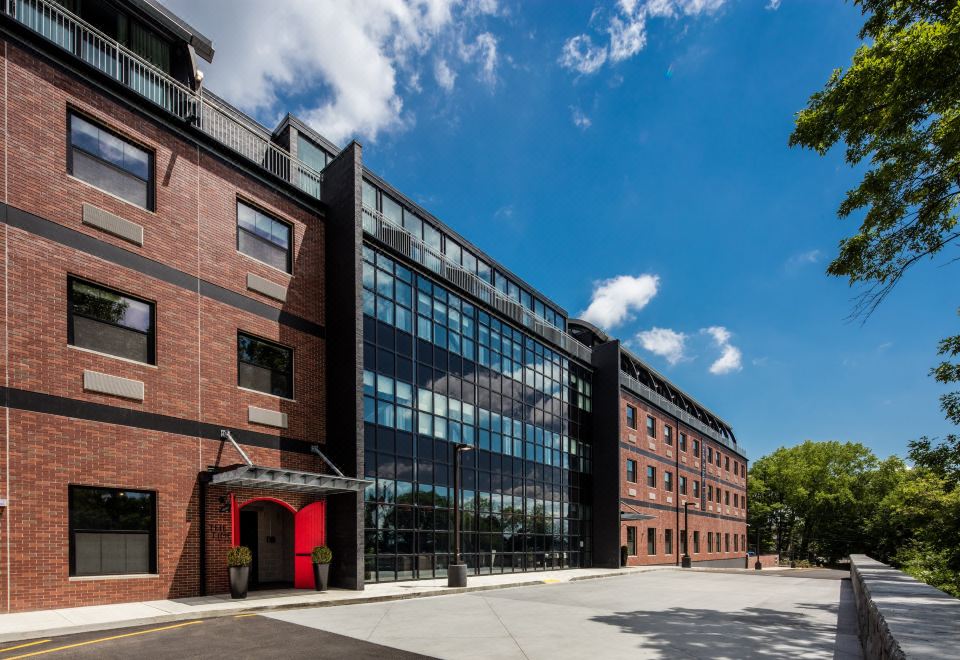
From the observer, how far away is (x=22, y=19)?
14039 millimetres

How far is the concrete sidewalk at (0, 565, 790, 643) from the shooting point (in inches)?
423

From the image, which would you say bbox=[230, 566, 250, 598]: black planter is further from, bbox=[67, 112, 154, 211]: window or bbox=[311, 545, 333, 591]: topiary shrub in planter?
bbox=[67, 112, 154, 211]: window

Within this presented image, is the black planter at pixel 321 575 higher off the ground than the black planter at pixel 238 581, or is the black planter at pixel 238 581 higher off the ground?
the black planter at pixel 238 581

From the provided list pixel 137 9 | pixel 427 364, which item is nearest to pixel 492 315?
pixel 427 364

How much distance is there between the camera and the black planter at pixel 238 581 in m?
14.8

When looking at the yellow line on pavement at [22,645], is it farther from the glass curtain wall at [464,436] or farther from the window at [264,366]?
the glass curtain wall at [464,436]

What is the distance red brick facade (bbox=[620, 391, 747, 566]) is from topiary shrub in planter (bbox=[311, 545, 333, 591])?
2298 centimetres

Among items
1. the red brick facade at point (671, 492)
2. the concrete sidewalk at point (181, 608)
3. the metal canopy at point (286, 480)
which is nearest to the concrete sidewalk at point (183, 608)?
the concrete sidewalk at point (181, 608)

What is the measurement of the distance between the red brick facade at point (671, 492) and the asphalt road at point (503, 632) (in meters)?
21.1

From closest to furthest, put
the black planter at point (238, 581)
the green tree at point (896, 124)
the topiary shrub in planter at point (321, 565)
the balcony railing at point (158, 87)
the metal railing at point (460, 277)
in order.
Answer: the green tree at point (896, 124), the balcony railing at point (158, 87), the black planter at point (238, 581), the topiary shrub in planter at point (321, 565), the metal railing at point (460, 277)

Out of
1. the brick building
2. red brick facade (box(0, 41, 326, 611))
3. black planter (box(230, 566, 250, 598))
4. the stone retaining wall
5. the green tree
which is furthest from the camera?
black planter (box(230, 566, 250, 598))

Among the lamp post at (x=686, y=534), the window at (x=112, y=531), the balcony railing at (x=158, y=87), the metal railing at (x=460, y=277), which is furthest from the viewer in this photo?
the lamp post at (x=686, y=534)

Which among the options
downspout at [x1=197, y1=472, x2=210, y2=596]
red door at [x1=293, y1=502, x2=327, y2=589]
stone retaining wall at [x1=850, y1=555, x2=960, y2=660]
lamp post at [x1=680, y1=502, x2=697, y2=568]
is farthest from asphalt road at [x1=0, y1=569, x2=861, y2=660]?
lamp post at [x1=680, y1=502, x2=697, y2=568]

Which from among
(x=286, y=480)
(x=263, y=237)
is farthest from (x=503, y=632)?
(x=263, y=237)
